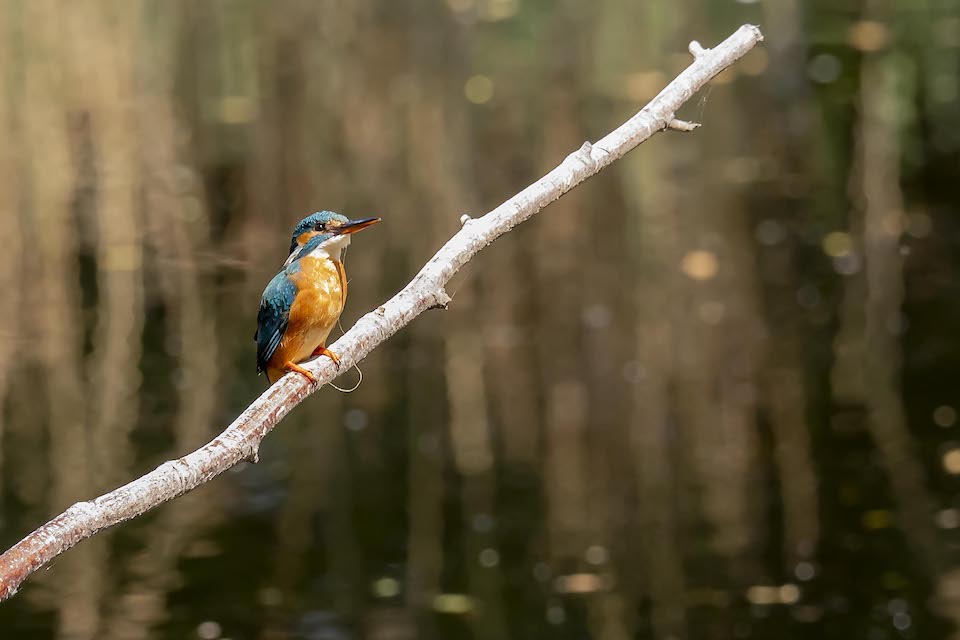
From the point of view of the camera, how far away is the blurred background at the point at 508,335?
226 inches

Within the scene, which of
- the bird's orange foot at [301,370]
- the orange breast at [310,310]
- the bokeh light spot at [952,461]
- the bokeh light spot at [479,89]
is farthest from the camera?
the bokeh light spot at [479,89]

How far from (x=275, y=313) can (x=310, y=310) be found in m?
0.07

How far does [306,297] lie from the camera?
2.71 meters

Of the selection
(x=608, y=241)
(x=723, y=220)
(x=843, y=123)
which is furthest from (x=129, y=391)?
(x=843, y=123)

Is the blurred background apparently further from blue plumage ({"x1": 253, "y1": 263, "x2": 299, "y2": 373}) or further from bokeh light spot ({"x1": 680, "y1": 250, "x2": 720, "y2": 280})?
blue plumage ({"x1": 253, "y1": 263, "x2": 299, "y2": 373})

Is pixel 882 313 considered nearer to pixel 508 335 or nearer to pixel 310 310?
pixel 508 335

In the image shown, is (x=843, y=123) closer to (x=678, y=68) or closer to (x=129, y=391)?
(x=678, y=68)

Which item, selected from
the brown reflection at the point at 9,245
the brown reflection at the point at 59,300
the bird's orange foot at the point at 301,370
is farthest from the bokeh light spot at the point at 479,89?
the bird's orange foot at the point at 301,370

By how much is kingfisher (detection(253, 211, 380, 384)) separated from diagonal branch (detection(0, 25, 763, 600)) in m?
0.18

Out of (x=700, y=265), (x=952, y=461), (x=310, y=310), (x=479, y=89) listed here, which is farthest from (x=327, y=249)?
(x=479, y=89)

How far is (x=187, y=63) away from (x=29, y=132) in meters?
1.59

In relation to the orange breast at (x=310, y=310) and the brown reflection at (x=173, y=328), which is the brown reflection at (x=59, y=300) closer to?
the brown reflection at (x=173, y=328)

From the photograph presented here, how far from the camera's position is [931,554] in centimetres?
571

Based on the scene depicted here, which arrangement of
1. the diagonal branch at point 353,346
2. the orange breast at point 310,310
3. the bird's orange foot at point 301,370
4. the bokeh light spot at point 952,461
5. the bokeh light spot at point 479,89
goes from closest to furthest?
the diagonal branch at point 353,346 → the bird's orange foot at point 301,370 → the orange breast at point 310,310 → the bokeh light spot at point 952,461 → the bokeh light spot at point 479,89
